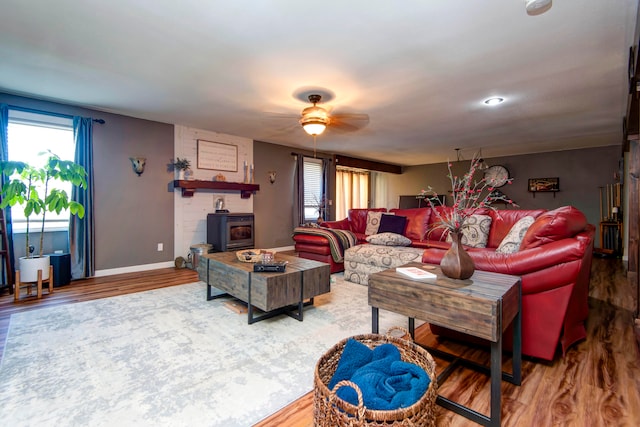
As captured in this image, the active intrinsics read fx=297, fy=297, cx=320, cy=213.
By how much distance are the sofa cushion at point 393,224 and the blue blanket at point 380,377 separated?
11.4ft

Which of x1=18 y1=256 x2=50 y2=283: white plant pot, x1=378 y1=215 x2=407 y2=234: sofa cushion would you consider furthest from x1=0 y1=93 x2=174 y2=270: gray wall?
x1=378 y1=215 x2=407 y2=234: sofa cushion

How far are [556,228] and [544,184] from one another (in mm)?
6594

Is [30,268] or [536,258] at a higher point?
[536,258]

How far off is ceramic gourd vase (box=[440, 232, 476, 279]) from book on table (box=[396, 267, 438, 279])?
9cm

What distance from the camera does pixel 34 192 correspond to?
337 cm

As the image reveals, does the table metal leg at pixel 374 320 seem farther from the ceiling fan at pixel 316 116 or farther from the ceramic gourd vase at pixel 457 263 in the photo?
the ceiling fan at pixel 316 116

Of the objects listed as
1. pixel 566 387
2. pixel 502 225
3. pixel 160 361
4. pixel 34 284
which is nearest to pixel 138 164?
pixel 34 284

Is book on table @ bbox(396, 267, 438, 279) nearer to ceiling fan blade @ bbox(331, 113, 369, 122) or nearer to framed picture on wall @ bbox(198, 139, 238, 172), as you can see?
ceiling fan blade @ bbox(331, 113, 369, 122)

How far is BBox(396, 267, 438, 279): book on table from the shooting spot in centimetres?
164

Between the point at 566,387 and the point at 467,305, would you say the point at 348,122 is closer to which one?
the point at 467,305

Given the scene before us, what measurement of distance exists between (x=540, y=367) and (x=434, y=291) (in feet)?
3.65

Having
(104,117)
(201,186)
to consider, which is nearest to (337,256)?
(201,186)

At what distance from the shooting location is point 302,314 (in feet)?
8.73

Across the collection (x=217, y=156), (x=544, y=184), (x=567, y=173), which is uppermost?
(x=217, y=156)
